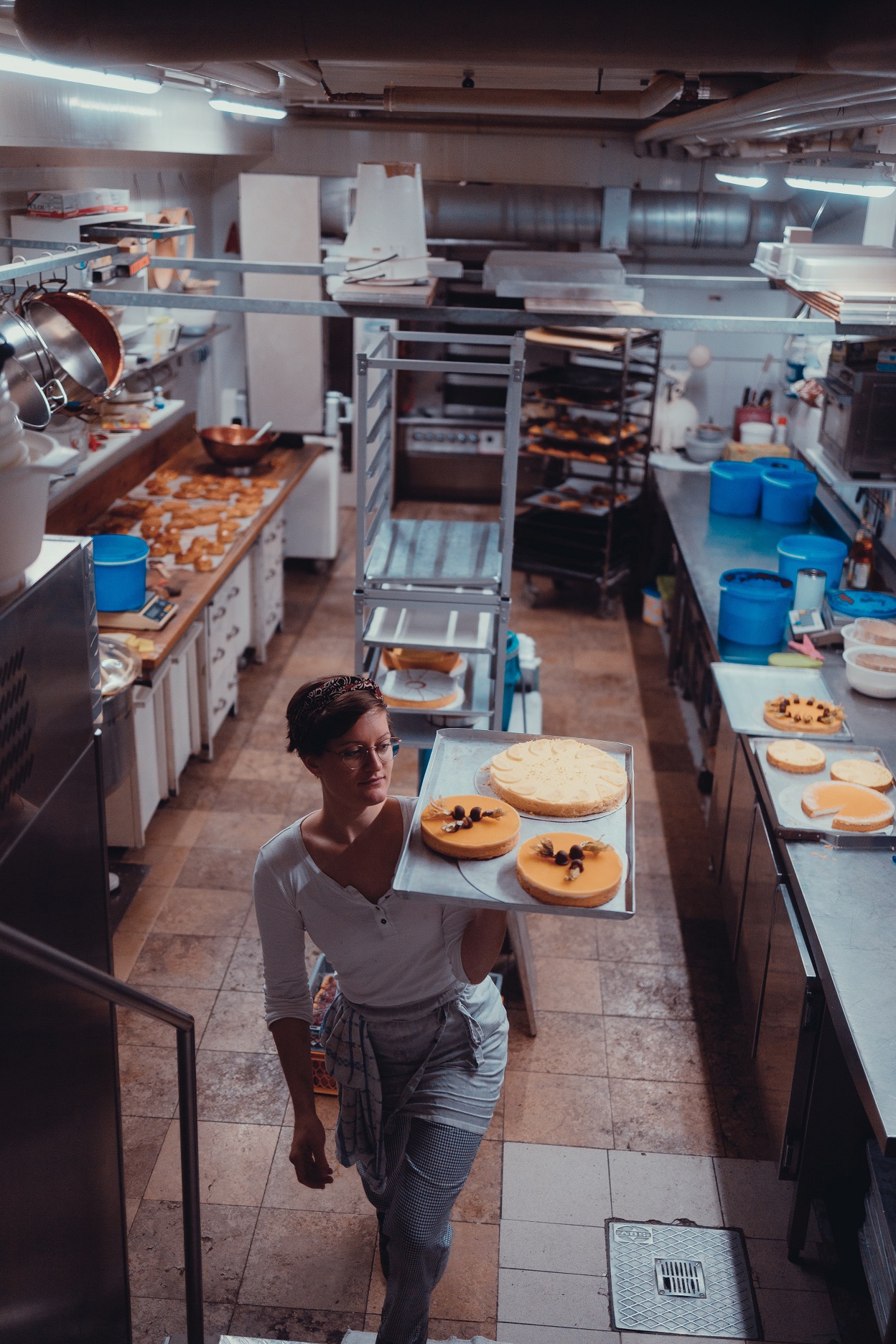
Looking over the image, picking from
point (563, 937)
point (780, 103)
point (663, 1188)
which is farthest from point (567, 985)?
point (780, 103)

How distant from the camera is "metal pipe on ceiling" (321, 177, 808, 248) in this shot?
27.9 feet

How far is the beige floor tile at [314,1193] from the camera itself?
3418 millimetres

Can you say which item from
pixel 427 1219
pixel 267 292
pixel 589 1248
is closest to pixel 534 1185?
pixel 589 1248

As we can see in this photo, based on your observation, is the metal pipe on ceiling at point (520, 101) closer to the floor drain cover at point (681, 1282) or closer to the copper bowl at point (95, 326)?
the copper bowl at point (95, 326)

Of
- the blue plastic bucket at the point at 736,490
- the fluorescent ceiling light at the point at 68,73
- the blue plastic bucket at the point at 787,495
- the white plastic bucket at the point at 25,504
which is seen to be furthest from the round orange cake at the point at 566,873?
the blue plastic bucket at the point at 736,490

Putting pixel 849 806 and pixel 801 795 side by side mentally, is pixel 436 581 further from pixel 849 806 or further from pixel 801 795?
pixel 849 806

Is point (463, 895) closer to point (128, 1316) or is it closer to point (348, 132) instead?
point (128, 1316)

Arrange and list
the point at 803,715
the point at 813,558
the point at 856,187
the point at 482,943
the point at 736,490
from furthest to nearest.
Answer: the point at 736,490, the point at 813,558, the point at 856,187, the point at 803,715, the point at 482,943

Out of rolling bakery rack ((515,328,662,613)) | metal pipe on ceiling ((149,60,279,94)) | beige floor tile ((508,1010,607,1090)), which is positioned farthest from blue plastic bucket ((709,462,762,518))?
metal pipe on ceiling ((149,60,279,94))

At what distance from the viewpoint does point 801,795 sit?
374 centimetres

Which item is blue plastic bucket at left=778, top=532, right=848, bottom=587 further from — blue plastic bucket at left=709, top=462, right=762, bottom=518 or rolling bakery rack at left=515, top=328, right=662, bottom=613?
→ rolling bakery rack at left=515, top=328, right=662, bottom=613

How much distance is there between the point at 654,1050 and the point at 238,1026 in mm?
1518

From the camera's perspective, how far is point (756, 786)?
13.1ft

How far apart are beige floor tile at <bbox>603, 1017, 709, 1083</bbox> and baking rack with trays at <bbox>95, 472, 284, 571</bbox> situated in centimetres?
310
